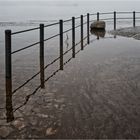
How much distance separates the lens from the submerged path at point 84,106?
5.32 meters

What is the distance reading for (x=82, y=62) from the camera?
11.5 m

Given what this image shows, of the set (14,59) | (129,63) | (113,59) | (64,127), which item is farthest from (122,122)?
(14,59)

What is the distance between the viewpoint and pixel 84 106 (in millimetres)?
6566

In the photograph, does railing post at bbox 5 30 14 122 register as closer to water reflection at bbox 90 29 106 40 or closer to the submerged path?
the submerged path

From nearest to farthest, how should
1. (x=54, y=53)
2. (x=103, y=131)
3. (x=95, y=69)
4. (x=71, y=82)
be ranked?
(x=103, y=131)
(x=71, y=82)
(x=95, y=69)
(x=54, y=53)

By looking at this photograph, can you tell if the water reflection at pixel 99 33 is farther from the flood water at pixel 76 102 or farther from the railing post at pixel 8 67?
the railing post at pixel 8 67

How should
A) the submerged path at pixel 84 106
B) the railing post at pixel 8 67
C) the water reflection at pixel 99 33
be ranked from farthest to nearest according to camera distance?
the water reflection at pixel 99 33 → the railing post at pixel 8 67 → the submerged path at pixel 84 106

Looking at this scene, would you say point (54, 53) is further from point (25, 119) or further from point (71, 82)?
point (25, 119)

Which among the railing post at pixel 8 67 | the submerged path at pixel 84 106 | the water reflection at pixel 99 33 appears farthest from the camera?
the water reflection at pixel 99 33

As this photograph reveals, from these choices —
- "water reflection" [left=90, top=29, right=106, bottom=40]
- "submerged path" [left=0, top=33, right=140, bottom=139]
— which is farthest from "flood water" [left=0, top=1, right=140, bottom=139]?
"water reflection" [left=90, top=29, right=106, bottom=40]

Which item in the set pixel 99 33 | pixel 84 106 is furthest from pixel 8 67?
pixel 99 33

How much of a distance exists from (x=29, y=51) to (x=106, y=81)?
22.5ft

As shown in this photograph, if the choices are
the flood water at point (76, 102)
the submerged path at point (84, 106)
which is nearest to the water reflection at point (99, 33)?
the flood water at point (76, 102)

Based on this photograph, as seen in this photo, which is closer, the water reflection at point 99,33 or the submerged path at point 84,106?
the submerged path at point 84,106
